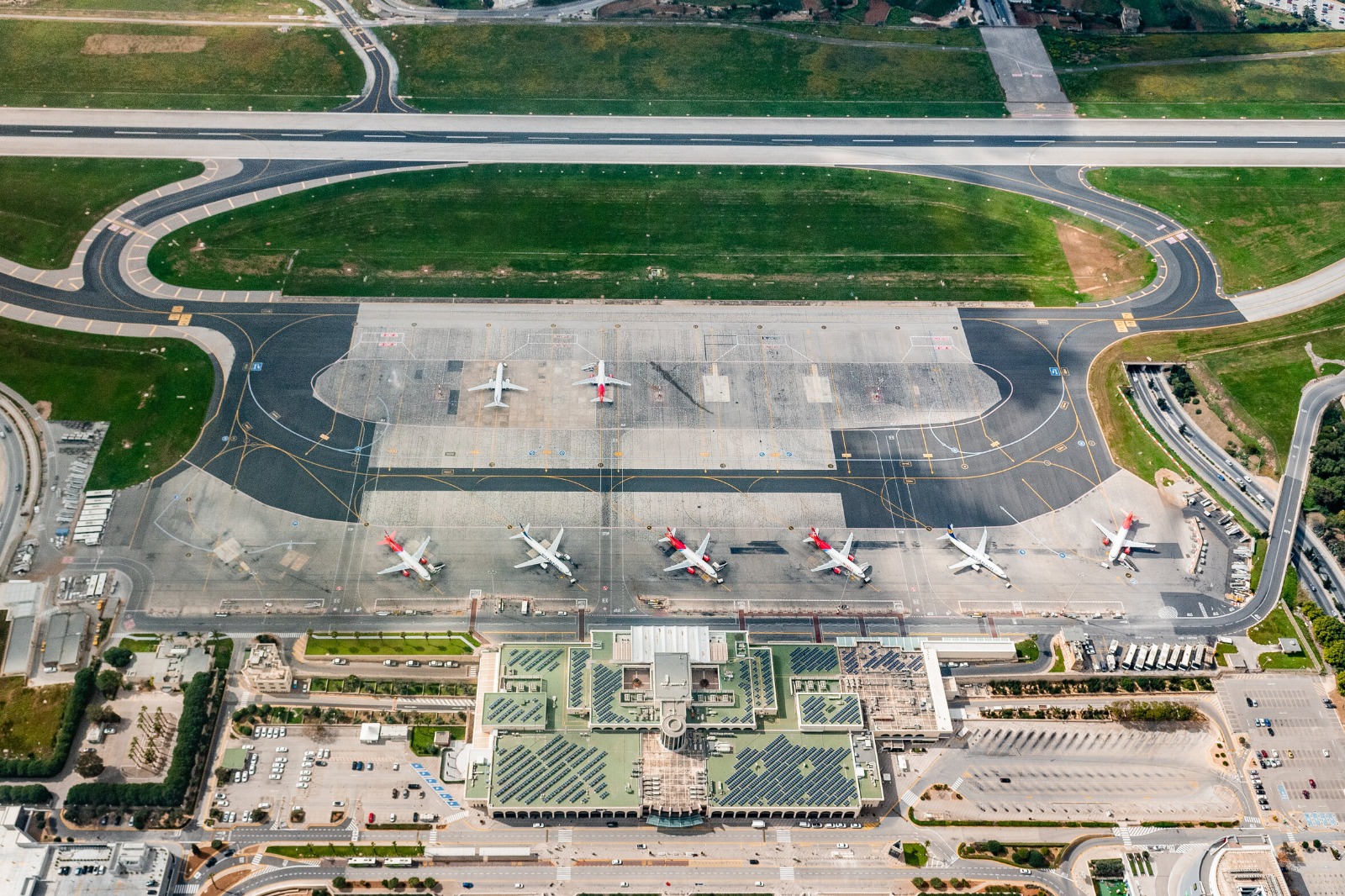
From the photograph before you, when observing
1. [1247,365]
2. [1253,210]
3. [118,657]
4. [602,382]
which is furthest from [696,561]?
[1253,210]

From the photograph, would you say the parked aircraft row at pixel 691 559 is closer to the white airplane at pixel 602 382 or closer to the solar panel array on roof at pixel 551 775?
the white airplane at pixel 602 382

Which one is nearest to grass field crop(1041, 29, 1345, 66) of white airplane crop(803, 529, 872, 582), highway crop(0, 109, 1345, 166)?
highway crop(0, 109, 1345, 166)

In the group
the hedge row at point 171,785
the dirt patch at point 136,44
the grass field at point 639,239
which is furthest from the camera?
the dirt patch at point 136,44

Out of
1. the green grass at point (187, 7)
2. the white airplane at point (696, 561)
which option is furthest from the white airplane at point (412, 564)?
the green grass at point (187, 7)

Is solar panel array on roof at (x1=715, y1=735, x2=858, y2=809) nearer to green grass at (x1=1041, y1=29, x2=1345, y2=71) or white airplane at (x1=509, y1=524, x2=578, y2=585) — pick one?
white airplane at (x1=509, y1=524, x2=578, y2=585)

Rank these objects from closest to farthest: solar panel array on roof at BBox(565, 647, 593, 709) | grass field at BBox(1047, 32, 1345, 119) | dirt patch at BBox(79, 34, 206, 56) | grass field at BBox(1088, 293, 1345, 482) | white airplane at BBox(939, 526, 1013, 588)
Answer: solar panel array on roof at BBox(565, 647, 593, 709) → white airplane at BBox(939, 526, 1013, 588) → grass field at BBox(1088, 293, 1345, 482) → dirt patch at BBox(79, 34, 206, 56) → grass field at BBox(1047, 32, 1345, 119)

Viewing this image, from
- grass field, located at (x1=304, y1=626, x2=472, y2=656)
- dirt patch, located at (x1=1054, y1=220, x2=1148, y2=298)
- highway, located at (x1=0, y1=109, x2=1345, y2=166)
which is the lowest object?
grass field, located at (x1=304, y1=626, x2=472, y2=656)
